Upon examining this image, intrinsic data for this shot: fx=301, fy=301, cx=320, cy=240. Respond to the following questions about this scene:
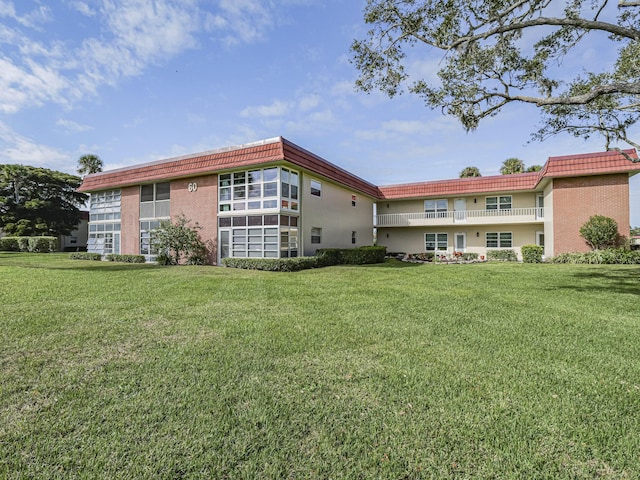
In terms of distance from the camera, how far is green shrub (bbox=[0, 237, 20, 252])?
90.8 feet

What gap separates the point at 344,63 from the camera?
10.9m

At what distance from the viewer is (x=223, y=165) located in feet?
51.6

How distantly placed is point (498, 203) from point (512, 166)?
12279 mm

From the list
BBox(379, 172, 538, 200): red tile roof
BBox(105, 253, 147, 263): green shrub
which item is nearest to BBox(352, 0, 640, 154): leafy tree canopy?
BBox(379, 172, 538, 200): red tile roof

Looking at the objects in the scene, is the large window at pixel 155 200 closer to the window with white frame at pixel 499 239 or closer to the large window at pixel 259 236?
the large window at pixel 259 236

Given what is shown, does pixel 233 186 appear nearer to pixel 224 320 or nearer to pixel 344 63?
pixel 344 63

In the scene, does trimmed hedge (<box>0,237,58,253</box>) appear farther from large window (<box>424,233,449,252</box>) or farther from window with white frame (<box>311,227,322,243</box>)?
large window (<box>424,233,449,252</box>)

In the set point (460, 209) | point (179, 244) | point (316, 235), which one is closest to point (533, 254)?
point (460, 209)

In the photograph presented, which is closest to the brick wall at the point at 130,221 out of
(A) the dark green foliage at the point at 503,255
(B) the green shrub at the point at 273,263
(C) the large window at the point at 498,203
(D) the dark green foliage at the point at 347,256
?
(B) the green shrub at the point at 273,263

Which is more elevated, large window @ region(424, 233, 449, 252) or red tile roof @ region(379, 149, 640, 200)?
red tile roof @ region(379, 149, 640, 200)

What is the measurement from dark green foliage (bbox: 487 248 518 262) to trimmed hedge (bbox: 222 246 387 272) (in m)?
7.98

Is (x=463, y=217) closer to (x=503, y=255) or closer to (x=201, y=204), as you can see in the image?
(x=503, y=255)

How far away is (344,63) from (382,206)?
654 inches

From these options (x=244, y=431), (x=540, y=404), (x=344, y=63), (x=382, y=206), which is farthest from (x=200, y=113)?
(x=382, y=206)
